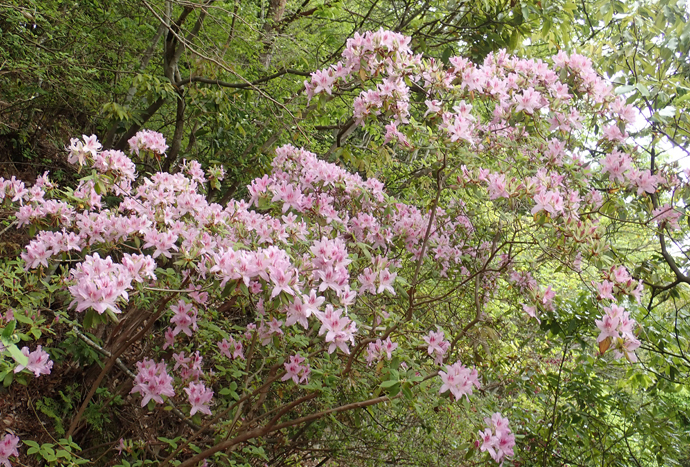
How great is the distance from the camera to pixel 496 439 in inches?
72.3

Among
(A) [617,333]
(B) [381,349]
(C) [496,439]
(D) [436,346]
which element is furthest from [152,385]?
(A) [617,333]

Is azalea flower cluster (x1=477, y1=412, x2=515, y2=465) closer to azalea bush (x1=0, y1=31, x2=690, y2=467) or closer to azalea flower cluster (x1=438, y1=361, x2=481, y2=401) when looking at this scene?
azalea bush (x1=0, y1=31, x2=690, y2=467)

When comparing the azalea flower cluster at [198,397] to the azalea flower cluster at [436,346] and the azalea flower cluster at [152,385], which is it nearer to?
the azalea flower cluster at [152,385]

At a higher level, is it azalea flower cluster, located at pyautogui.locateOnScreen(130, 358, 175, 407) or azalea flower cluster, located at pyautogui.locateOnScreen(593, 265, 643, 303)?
azalea flower cluster, located at pyautogui.locateOnScreen(593, 265, 643, 303)

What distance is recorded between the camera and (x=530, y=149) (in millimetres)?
2402

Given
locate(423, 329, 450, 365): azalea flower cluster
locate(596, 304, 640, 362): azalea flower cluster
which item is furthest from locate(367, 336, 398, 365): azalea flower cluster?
locate(596, 304, 640, 362): azalea flower cluster

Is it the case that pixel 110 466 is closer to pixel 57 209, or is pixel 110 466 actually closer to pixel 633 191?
pixel 57 209

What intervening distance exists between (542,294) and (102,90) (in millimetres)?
4040

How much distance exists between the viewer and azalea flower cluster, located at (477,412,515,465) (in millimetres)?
1824

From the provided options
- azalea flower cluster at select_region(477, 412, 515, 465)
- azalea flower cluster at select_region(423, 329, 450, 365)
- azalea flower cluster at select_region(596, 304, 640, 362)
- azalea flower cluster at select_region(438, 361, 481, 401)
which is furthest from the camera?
azalea flower cluster at select_region(423, 329, 450, 365)

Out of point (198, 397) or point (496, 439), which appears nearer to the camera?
point (496, 439)

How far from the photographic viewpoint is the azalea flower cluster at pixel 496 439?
1.82m

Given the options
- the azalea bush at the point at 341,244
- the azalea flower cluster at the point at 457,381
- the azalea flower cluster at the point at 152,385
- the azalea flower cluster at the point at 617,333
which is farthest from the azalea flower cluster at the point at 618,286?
the azalea flower cluster at the point at 152,385

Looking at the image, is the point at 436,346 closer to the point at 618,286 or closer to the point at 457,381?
the point at 457,381
